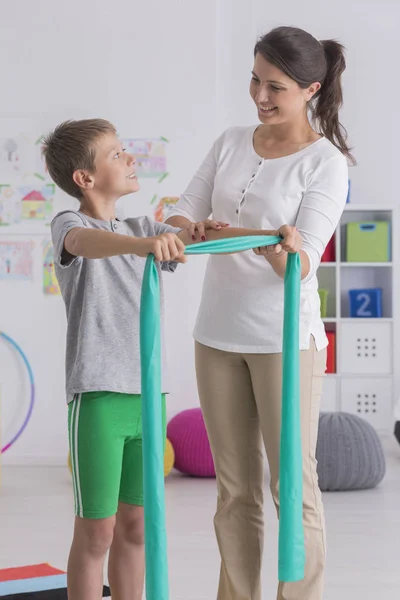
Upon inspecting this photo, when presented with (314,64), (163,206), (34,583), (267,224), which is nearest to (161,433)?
(267,224)

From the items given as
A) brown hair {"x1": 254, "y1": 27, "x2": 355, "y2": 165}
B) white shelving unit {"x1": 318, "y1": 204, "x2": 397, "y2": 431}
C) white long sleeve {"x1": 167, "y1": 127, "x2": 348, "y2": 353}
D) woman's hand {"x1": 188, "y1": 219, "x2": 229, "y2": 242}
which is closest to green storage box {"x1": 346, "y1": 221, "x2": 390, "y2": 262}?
white shelving unit {"x1": 318, "y1": 204, "x2": 397, "y2": 431}

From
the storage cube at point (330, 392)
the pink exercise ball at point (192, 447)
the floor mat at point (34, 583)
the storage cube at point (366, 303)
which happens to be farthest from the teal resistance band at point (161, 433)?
the storage cube at point (366, 303)

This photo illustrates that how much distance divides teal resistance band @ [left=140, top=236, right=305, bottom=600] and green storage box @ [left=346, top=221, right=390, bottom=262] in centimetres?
403

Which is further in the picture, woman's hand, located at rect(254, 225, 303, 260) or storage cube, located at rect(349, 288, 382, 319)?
storage cube, located at rect(349, 288, 382, 319)

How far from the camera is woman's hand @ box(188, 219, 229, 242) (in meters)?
1.96

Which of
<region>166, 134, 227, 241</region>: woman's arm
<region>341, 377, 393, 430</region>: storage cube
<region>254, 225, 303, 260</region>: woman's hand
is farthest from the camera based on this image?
<region>341, 377, 393, 430</region>: storage cube

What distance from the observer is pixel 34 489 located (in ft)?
13.9

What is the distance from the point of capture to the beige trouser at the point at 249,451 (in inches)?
80.8

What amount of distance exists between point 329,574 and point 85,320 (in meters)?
1.46

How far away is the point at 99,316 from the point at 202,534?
1.71m

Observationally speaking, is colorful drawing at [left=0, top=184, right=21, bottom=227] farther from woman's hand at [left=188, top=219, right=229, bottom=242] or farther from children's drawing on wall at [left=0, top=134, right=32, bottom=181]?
woman's hand at [left=188, top=219, right=229, bottom=242]

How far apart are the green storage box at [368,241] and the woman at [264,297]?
3675mm

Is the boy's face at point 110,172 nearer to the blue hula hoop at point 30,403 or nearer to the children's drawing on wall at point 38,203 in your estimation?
the children's drawing on wall at point 38,203

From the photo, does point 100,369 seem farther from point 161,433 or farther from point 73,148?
point 73,148
